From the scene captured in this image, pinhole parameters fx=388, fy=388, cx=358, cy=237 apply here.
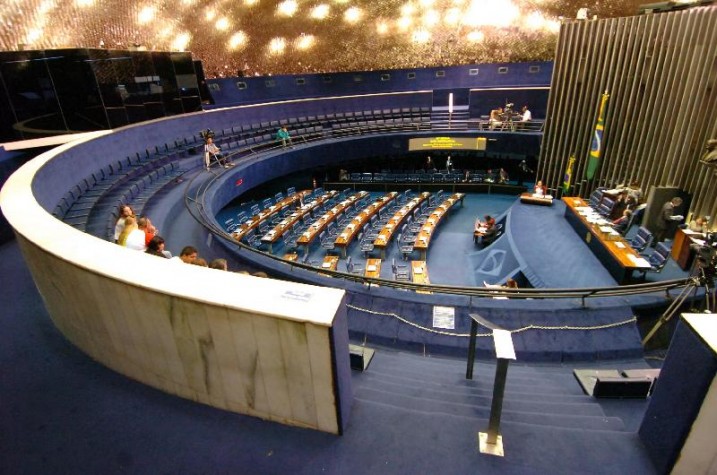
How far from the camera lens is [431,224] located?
13023 mm

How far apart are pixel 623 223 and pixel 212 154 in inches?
468

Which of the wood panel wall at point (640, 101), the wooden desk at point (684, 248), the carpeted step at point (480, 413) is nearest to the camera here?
the carpeted step at point (480, 413)

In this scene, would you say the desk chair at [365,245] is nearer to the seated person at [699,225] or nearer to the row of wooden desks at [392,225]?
the row of wooden desks at [392,225]

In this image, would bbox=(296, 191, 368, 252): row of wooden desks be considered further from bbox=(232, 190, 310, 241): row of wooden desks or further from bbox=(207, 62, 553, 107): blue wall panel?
bbox=(207, 62, 553, 107): blue wall panel

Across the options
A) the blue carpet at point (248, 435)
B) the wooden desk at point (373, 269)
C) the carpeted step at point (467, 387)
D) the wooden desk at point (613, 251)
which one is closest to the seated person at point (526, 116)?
the wooden desk at point (613, 251)

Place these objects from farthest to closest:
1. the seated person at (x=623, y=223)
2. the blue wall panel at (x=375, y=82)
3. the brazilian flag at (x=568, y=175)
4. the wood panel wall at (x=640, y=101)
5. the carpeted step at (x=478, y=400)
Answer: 1. the blue wall panel at (x=375, y=82)
2. the brazilian flag at (x=568, y=175)
3. the seated person at (x=623, y=223)
4. the wood panel wall at (x=640, y=101)
5. the carpeted step at (x=478, y=400)

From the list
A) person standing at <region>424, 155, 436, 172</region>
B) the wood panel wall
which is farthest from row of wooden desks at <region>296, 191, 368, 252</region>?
the wood panel wall

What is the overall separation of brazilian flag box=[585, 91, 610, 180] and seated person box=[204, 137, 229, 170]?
11.3 meters

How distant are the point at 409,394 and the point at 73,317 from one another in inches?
117

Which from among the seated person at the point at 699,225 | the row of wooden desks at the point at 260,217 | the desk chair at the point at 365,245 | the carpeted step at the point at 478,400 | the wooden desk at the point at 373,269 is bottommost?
the desk chair at the point at 365,245

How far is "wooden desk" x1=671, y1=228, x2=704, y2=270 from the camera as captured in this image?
25.0ft

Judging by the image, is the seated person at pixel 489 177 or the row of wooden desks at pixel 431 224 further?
the seated person at pixel 489 177

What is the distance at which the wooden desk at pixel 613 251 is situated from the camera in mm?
7289

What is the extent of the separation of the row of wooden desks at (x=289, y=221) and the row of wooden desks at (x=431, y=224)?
4.31m
